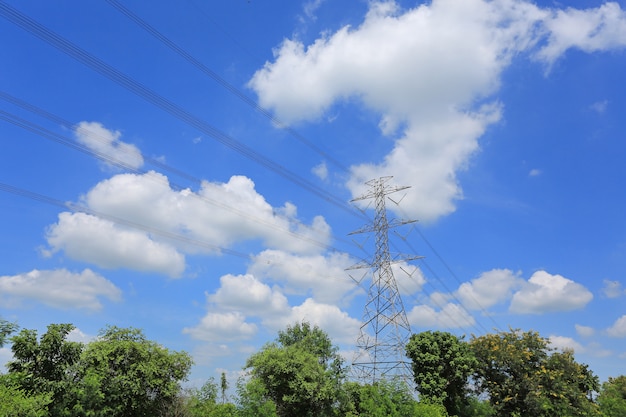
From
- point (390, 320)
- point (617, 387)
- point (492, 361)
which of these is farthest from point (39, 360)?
point (617, 387)

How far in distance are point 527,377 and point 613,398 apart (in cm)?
2853

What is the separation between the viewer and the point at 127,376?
34875mm

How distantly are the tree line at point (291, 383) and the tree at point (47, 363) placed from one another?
6 centimetres

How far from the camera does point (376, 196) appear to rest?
54562 millimetres

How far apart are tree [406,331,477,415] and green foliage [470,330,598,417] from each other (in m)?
2.59

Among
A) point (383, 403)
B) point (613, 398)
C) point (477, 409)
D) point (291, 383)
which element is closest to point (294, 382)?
point (291, 383)

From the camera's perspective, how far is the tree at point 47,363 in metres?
29.9

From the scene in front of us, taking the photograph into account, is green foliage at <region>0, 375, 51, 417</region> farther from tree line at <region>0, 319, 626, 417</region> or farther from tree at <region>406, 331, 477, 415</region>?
tree at <region>406, 331, 477, 415</region>

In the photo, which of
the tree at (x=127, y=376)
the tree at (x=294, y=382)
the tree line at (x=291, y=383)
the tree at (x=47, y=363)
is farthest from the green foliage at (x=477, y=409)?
the tree at (x=47, y=363)

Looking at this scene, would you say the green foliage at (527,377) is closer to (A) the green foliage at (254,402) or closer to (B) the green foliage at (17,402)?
(A) the green foliage at (254,402)

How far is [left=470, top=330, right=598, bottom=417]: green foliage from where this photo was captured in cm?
4928

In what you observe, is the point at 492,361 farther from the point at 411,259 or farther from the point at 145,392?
the point at 145,392

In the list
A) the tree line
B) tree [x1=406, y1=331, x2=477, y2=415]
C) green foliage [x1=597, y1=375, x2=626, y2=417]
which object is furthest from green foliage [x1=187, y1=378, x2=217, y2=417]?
green foliage [x1=597, y1=375, x2=626, y2=417]

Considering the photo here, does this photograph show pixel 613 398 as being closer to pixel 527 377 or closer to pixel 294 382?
pixel 527 377
